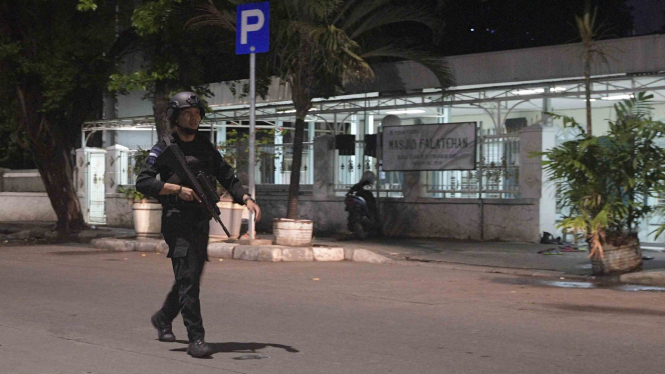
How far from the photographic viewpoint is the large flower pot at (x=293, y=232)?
14.7 metres

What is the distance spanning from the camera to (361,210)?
17609 mm

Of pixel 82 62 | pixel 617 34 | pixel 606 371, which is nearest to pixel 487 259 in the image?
pixel 606 371

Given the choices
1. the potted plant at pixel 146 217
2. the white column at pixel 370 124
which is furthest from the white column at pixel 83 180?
the white column at pixel 370 124

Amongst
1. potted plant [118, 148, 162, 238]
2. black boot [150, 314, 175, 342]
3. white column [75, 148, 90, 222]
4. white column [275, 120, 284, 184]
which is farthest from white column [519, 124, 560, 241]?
white column [75, 148, 90, 222]

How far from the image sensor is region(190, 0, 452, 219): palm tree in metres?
14.6

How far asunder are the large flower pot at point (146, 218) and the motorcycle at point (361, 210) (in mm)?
3792

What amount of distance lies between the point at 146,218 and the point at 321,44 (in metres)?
5.42

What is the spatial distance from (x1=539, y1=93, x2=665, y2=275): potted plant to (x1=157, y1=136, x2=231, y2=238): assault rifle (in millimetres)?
6716

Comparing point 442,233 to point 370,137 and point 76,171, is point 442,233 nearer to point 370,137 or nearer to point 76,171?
point 370,137

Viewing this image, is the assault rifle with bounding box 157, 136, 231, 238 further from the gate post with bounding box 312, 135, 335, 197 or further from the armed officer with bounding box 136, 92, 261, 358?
the gate post with bounding box 312, 135, 335, 197

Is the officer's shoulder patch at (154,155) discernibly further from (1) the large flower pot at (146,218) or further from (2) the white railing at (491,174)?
(1) the large flower pot at (146,218)

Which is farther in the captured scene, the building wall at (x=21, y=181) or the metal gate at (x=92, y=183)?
the building wall at (x=21, y=181)

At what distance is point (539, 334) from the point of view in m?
7.32

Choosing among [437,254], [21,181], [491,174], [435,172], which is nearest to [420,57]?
[491,174]
